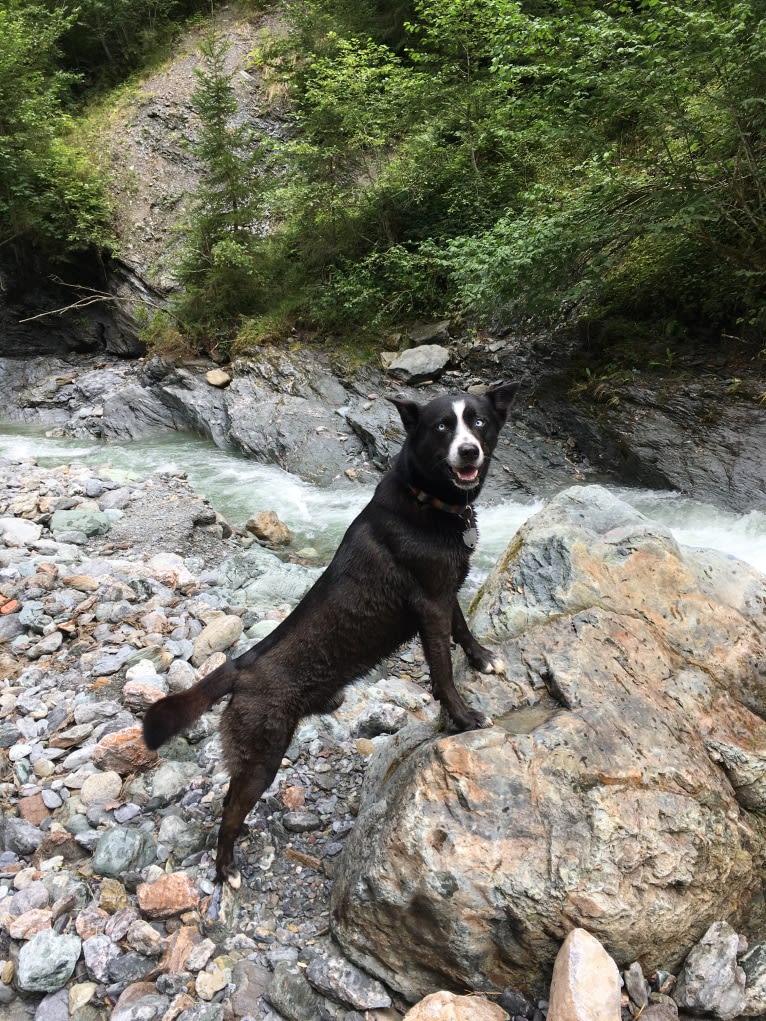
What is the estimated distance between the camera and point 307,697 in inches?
118

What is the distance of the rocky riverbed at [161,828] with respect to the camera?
8.02 feet

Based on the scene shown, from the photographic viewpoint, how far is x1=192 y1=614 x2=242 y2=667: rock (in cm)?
484

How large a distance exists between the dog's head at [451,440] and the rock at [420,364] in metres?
8.36

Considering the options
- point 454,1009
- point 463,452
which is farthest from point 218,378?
point 454,1009

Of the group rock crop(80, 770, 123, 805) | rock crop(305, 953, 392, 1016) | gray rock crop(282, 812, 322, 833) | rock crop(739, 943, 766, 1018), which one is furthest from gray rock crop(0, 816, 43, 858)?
rock crop(739, 943, 766, 1018)

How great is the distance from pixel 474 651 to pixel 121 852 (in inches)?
80.2

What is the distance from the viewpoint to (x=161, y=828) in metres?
3.26

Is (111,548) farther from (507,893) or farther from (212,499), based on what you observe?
(507,893)

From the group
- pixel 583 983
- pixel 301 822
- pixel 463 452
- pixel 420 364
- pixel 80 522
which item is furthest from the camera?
pixel 420 364

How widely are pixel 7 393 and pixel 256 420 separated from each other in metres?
9.53

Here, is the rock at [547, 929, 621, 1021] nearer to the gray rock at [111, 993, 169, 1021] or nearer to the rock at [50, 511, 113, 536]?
the gray rock at [111, 993, 169, 1021]

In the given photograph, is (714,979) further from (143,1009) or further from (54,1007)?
(54,1007)

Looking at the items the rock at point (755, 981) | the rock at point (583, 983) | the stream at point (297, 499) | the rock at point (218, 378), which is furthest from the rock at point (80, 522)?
the rock at point (755, 981)

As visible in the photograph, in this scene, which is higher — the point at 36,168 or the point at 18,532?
the point at 36,168
